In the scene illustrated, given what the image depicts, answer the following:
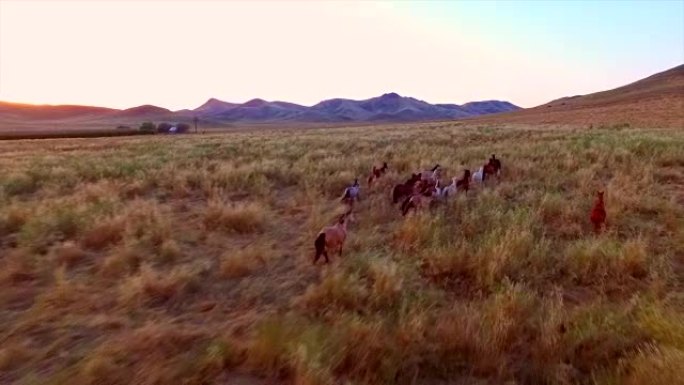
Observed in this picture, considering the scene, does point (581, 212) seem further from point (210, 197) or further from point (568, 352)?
point (210, 197)

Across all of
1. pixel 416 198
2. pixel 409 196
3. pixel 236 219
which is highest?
pixel 416 198

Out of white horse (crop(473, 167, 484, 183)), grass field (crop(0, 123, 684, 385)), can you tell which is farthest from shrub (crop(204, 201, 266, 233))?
white horse (crop(473, 167, 484, 183))

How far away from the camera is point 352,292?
544cm

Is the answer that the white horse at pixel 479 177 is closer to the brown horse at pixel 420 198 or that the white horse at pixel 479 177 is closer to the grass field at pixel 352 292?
the grass field at pixel 352 292

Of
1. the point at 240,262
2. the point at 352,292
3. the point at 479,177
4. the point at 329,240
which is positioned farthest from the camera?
the point at 479,177

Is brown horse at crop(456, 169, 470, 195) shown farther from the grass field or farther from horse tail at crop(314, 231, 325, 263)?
horse tail at crop(314, 231, 325, 263)

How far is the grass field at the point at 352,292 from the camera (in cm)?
420

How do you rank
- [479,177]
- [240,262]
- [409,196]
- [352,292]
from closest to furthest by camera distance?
1. [352,292]
2. [240,262]
3. [409,196]
4. [479,177]

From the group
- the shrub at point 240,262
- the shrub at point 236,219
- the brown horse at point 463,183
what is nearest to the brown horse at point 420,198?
the brown horse at point 463,183

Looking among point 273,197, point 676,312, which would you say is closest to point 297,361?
point 676,312

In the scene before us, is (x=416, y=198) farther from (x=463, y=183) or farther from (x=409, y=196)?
(x=463, y=183)

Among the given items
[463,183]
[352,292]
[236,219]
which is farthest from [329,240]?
[463,183]

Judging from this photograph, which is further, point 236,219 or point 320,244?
point 236,219

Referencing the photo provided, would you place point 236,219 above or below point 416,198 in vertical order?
below
